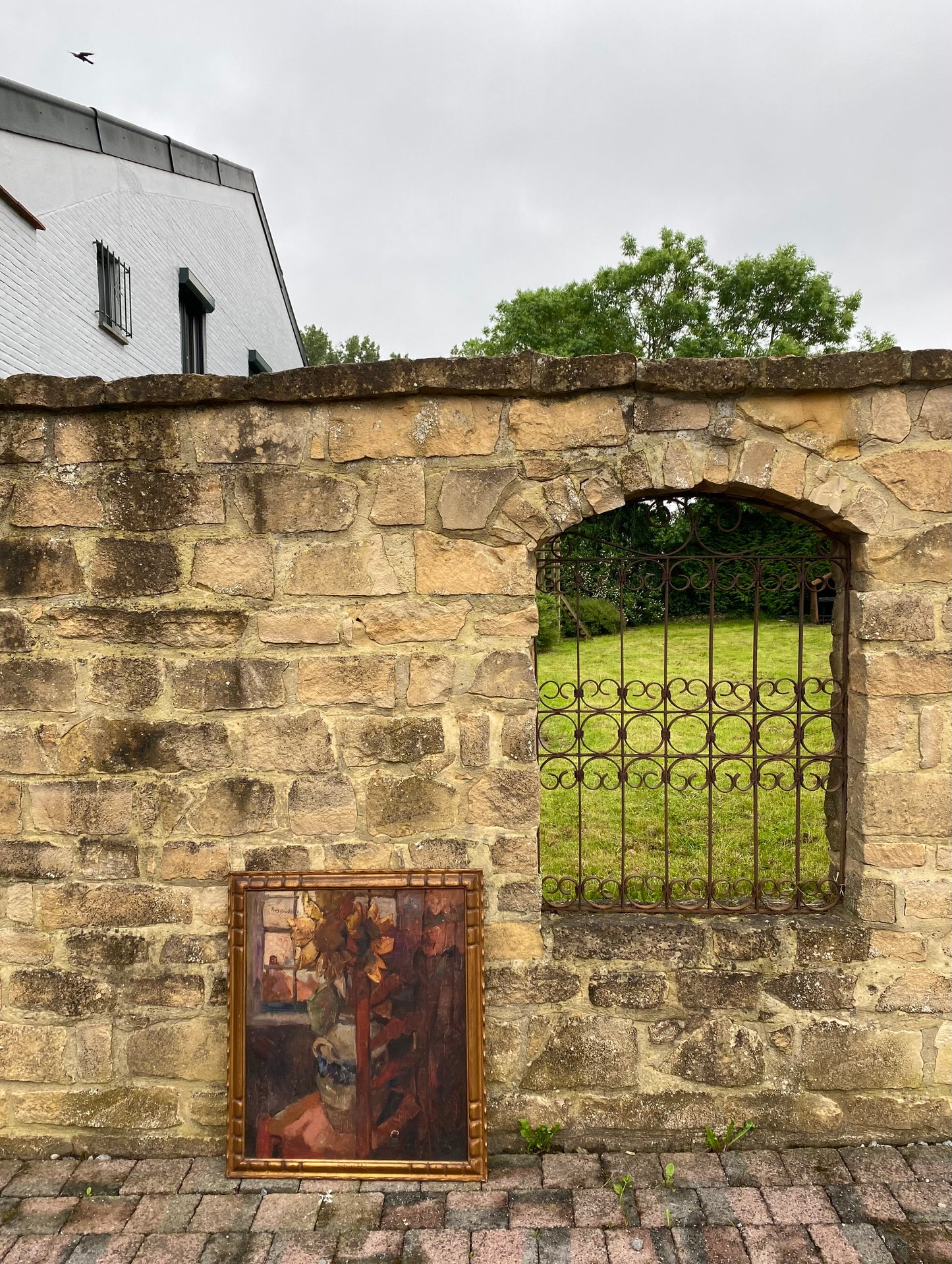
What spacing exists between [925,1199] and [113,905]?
2.90m

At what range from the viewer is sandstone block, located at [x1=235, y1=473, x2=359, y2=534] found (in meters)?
2.80

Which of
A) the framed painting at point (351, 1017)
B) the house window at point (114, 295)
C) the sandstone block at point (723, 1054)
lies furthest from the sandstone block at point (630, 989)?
the house window at point (114, 295)

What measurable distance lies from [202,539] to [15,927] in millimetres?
1582

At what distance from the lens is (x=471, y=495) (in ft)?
9.09

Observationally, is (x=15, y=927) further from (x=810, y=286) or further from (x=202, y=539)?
(x=810, y=286)

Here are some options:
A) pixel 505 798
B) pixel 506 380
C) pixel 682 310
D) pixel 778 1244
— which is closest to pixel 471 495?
pixel 506 380

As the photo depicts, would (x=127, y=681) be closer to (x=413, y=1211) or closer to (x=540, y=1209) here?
(x=413, y=1211)

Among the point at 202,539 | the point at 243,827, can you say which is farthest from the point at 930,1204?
the point at 202,539

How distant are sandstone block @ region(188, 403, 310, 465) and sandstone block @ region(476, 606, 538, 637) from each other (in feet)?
2.82

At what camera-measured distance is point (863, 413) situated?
272 centimetres

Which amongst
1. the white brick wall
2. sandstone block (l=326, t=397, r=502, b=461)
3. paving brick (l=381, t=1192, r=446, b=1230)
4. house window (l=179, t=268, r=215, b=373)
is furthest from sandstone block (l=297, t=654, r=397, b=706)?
house window (l=179, t=268, r=215, b=373)

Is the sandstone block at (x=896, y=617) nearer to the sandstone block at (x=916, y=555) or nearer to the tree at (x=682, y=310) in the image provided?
the sandstone block at (x=916, y=555)

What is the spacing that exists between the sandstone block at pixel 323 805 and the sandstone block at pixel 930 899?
1.99m

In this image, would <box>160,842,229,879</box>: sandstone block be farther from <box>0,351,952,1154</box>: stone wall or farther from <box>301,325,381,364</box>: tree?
<box>301,325,381,364</box>: tree
